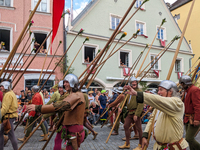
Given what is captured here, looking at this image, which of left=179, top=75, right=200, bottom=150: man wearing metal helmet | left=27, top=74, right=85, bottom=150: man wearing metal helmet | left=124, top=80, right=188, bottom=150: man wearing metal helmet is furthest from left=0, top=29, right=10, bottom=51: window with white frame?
A: left=124, top=80, right=188, bottom=150: man wearing metal helmet

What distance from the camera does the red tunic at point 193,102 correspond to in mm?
3894

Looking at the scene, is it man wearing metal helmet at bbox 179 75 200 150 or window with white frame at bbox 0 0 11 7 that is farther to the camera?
window with white frame at bbox 0 0 11 7

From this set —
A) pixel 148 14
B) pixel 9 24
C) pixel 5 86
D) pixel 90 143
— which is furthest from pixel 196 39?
pixel 5 86

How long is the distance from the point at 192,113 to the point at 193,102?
0.83 feet

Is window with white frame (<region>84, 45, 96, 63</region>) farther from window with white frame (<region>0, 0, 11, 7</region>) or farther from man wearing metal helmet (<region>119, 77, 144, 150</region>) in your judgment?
man wearing metal helmet (<region>119, 77, 144, 150</region>)

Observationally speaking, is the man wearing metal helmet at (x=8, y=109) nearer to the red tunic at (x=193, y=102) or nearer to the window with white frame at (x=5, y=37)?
the red tunic at (x=193, y=102)

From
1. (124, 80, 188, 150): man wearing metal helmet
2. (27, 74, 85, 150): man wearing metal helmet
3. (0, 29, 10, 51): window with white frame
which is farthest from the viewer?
(0, 29, 10, 51): window with white frame

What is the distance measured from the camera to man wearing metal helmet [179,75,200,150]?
12.7 feet

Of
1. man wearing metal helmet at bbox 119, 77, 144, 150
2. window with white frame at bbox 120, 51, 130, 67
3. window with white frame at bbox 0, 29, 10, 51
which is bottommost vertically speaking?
man wearing metal helmet at bbox 119, 77, 144, 150

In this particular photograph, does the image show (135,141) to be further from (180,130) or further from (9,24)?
(9,24)

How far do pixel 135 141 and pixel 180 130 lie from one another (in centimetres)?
390

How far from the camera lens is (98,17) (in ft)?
50.0

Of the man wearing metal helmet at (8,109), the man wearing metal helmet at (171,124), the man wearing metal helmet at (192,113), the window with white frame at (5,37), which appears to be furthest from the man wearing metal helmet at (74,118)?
the window with white frame at (5,37)

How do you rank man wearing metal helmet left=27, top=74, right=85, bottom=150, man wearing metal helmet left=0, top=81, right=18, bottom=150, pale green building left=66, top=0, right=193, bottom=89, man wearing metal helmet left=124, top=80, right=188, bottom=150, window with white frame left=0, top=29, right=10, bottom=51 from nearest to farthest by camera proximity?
man wearing metal helmet left=124, top=80, right=188, bottom=150, man wearing metal helmet left=27, top=74, right=85, bottom=150, man wearing metal helmet left=0, top=81, right=18, bottom=150, window with white frame left=0, top=29, right=10, bottom=51, pale green building left=66, top=0, right=193, bottom=89
